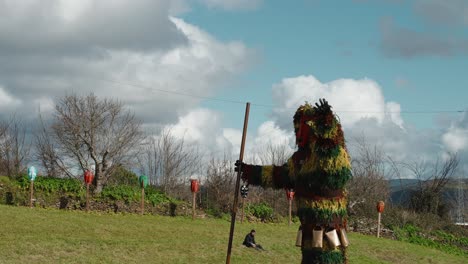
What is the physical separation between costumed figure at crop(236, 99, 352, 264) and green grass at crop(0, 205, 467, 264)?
7.33m

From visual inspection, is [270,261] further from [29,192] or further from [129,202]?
[29,192]

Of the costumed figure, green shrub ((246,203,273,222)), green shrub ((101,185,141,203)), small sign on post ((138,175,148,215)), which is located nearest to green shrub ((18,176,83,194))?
green shrub ((101,185,141,203))

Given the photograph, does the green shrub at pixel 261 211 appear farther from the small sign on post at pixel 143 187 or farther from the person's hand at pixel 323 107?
the person's hand at pixel 323 107

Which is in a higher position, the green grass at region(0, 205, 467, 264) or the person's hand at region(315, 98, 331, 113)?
the person's hand at region(315, 98, 331, 113)

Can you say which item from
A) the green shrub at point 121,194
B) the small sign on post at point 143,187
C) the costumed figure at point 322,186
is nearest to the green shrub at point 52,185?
the green shrub at point 121,194

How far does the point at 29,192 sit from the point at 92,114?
6371 millimetres

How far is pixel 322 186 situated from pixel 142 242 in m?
9.69

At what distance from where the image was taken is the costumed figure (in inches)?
360

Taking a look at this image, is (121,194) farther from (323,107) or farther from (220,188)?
(323,107)

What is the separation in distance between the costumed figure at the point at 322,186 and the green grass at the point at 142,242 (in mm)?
7331

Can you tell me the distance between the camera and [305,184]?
30.5 feet

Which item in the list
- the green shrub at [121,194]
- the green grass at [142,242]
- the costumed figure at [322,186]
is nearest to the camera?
the costumed figure at [322,186]

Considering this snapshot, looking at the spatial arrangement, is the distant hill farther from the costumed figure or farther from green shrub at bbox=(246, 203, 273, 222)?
the costumed figure

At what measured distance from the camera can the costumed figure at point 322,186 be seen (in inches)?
360
